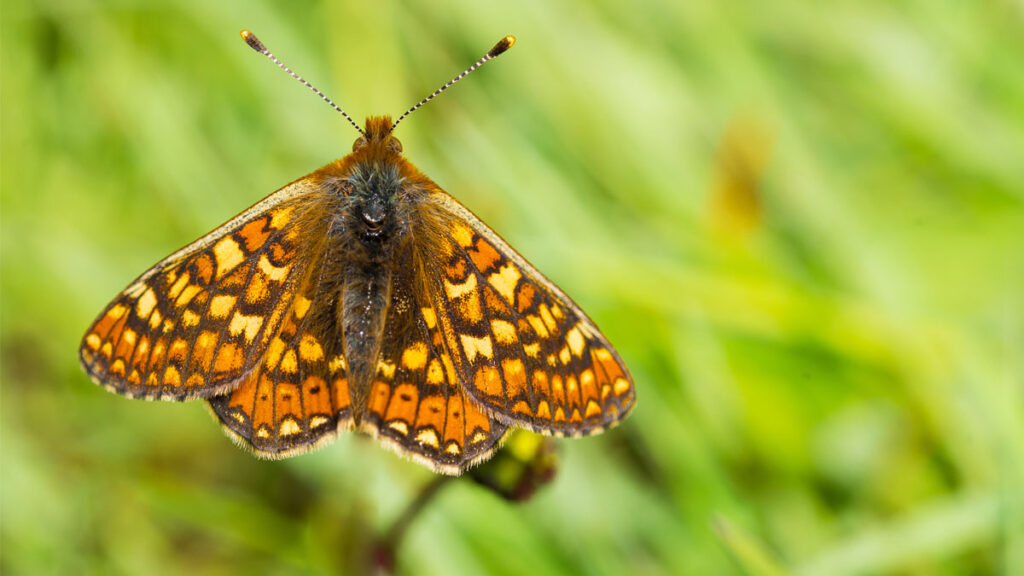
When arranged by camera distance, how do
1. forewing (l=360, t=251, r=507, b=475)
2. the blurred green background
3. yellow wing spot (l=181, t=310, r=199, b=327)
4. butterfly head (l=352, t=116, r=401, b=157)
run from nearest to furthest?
forewing (l=360, t=251, r=507, b=475) < yellow wing spot (l=181, t=310, r=199, b=327) < butterfly head (l=352, t=116, r=401, b=157) < the blurred green background

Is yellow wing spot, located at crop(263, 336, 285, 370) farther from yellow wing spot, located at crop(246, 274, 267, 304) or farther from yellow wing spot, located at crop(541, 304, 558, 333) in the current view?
yellow wing spot, located at crop(541, 304, 558, 333)

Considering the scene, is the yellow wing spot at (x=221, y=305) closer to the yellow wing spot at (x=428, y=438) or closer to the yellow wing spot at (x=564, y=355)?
the yellow wing spot at (x=428, y=438)

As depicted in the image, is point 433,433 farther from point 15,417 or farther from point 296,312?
point 15,417

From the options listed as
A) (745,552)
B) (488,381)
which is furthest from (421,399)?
(745,552)

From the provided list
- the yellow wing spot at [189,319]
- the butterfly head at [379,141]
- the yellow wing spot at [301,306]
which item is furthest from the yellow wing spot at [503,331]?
the yellow wing spot at [189,319]

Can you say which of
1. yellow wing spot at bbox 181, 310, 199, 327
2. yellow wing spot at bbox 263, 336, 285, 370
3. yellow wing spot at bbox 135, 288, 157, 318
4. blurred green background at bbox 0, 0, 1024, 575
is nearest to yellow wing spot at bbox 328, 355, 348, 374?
yellow wing spot at bbox 263, 336, 285, 370
